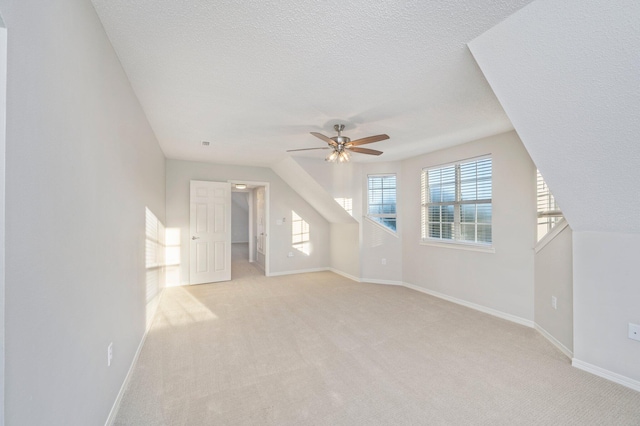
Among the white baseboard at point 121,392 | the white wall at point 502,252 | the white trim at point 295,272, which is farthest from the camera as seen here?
the white trim at point 295,272

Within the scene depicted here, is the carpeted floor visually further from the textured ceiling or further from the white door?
the textured ceiling

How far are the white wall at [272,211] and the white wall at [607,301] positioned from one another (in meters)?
4.59

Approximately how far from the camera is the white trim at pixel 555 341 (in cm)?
254

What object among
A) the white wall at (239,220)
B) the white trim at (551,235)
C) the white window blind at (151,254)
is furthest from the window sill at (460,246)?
the white wall at (239,220)

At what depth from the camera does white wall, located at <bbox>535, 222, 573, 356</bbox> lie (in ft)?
8.61

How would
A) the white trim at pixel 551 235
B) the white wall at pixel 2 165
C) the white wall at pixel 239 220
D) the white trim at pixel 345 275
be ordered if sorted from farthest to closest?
the white wall at pixel 239 220 < the white trim at pixel 345 275 < the white trim at pixel 551 235 < the white wall at pixel 2 165

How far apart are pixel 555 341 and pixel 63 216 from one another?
4.18 meters

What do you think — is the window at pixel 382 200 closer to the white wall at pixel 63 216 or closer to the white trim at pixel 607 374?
the white trim at pixel 607 374

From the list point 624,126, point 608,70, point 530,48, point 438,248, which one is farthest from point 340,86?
point 438,248

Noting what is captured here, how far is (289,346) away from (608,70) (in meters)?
3.14

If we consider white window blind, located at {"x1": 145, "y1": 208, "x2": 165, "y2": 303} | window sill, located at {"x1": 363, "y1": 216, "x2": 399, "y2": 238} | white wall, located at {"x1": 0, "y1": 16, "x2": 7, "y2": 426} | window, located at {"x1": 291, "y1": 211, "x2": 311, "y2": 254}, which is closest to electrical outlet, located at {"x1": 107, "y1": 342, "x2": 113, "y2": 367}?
white wall, located at {"x1": 0, "y1": 16, "x2": 7, "y2": 426}

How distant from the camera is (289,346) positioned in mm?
2732

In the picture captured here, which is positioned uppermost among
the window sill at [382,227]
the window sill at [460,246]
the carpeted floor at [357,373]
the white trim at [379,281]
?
the window sill at [382,227]

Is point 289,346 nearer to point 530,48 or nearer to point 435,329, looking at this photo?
point 435,329
